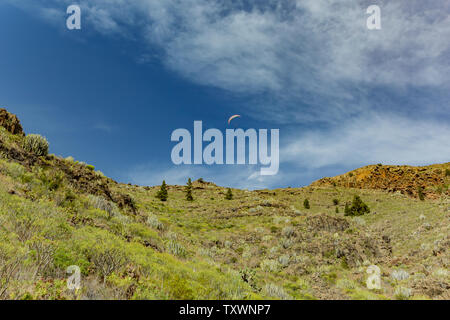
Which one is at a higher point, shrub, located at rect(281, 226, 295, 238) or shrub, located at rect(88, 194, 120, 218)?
shrub, located at rect(88, 194, 120, 218)

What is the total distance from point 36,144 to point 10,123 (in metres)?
3.25

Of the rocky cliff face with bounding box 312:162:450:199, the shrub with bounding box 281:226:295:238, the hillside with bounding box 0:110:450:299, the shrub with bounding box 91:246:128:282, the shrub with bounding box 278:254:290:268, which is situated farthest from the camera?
the rocky cliff face with bounding box 312:162:450:199

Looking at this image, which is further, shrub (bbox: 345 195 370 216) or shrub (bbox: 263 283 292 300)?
shrub (bbox: 345 195 370 216)

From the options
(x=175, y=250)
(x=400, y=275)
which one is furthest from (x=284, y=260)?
(x=175, y=250)

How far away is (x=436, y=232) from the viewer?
728 inches

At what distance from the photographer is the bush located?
49.5ft

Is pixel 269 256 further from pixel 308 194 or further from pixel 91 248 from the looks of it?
pixel 308 194

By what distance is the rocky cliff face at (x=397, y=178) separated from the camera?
76.2 meters

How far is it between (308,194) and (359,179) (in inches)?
1390

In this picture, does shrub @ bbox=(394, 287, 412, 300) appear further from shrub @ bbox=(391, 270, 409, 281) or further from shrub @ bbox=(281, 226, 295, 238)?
shrub @ bbox=(281, 226, 295, 238)

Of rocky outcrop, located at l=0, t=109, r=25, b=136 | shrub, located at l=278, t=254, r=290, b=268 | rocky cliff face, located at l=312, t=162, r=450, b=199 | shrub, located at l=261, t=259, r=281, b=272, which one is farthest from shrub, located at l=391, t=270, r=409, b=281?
rocky cliff face, located at l=312, t=162, r=450, b=199

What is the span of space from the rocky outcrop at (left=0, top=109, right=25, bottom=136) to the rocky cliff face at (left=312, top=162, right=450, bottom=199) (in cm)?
8611

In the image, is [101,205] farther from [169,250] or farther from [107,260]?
[107,260]
